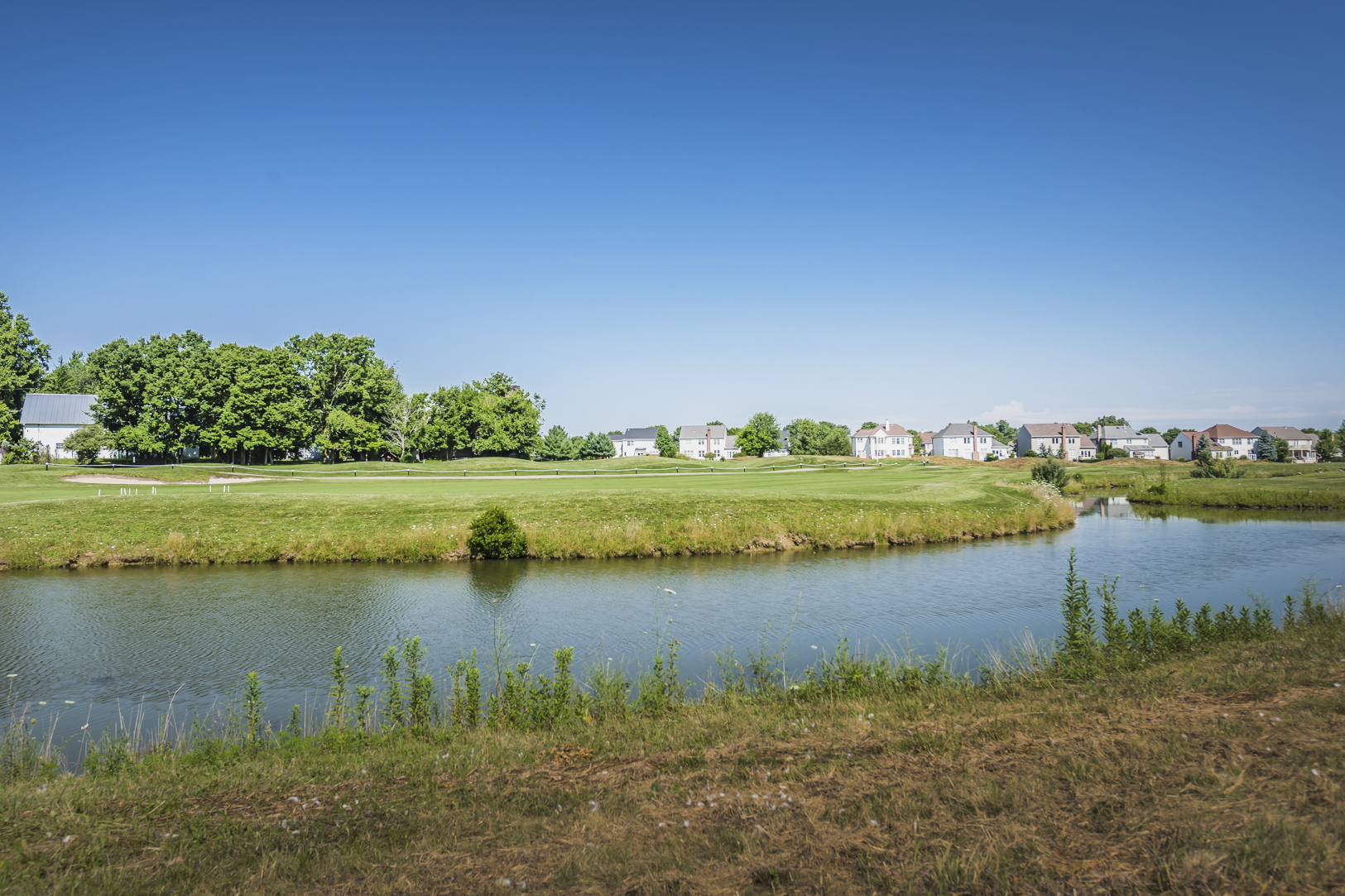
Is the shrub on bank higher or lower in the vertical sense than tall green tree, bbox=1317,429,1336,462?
lower

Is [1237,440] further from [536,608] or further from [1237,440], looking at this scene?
[536,608]

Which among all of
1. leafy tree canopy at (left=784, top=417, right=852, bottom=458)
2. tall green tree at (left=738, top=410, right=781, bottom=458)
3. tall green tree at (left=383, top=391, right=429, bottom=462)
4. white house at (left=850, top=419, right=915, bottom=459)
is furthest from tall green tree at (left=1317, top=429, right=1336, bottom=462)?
tall green tree at (left=383, top=391, right=429, bottom=462)

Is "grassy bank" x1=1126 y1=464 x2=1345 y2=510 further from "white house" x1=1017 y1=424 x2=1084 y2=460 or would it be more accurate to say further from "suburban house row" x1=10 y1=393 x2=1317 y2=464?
"white house" x1=1017 y1=424 x2=1084 y2=460

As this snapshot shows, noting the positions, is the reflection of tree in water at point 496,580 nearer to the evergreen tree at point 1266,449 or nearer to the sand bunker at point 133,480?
the sand bunker at point 133,480

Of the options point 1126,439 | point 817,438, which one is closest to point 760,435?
point 817,438

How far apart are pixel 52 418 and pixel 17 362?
7.44 meters

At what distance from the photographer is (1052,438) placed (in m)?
144

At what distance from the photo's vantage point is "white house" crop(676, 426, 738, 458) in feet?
589

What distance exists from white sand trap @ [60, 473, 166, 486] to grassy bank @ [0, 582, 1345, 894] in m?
44.4

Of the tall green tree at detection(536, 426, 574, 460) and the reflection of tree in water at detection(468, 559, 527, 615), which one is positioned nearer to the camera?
the reflection of tree in water at detection(468, 559, 527, 615)

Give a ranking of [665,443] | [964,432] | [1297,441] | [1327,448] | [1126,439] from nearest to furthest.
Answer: [1327,448], [1297,441], [1126,439], [964,432], [665,443]

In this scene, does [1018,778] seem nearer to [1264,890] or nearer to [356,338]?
[1264,890]

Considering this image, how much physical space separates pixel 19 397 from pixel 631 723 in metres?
109

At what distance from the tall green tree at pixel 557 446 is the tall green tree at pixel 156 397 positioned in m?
47.9
